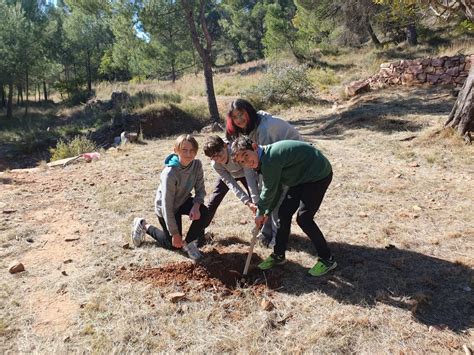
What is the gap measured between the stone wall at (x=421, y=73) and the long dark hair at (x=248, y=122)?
944 centimetres

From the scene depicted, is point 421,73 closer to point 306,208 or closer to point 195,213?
point 306,208

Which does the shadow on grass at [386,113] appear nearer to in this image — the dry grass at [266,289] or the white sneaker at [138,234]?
the dry grass at [266,289]

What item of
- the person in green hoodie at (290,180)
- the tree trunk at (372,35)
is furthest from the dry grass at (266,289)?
the tree trunk at (372,35)

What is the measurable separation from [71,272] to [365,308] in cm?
239

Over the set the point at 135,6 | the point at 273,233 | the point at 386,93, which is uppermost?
the point at 135,6

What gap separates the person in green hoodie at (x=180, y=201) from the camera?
3348 millimetres

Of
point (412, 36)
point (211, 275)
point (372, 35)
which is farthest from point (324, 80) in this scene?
point (211, 275)

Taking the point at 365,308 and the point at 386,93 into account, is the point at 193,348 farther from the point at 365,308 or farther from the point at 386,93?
the point at 386,93

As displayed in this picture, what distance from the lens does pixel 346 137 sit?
845 cm

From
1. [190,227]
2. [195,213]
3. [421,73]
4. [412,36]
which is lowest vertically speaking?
[190,227]

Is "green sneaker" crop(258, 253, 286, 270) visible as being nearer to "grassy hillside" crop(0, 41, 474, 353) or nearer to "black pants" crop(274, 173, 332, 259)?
"grassy hillside" crop(0, 41, 474, 353)

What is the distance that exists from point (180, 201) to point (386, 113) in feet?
23.3

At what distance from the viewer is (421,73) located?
11844mm

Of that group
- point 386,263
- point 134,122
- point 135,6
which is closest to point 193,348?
point 386,263
